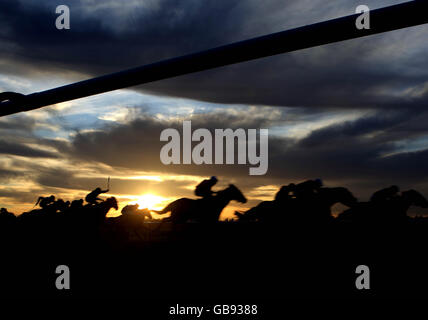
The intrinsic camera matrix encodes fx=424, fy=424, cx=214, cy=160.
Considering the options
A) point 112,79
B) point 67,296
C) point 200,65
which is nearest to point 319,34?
point 200,65

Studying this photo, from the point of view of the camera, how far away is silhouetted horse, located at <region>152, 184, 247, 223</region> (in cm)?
170

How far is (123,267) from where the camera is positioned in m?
2.00

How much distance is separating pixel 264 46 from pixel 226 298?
98 cm

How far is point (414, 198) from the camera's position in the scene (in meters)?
1.58

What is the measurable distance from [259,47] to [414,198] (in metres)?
0.80

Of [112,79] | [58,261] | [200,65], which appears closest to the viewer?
[200,65]

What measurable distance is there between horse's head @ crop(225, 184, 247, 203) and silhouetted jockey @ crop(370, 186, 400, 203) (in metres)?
0.49

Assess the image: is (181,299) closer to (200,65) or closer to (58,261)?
(58,261)

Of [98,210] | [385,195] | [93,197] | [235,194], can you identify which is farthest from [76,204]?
[385,195]

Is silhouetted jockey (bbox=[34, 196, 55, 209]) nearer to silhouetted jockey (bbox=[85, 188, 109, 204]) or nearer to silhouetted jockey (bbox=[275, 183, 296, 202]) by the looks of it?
silhouetted jockey (bbox=[85, 188, 109, 204])

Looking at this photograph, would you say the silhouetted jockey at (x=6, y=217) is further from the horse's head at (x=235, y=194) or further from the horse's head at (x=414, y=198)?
the horse's head at (x=414, y=198)

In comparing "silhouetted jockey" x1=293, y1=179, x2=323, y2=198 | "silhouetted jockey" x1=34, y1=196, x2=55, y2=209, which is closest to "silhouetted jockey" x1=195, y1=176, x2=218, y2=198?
"silhouetted jockey" x1=293, y1=179, x2=323, y2=198

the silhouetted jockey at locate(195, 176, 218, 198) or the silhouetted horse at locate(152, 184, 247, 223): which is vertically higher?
the silhouetted jockey at locate(195, 176, 218, 198)

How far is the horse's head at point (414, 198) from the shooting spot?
157cm
